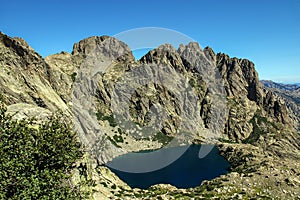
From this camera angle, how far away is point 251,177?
8069 cm

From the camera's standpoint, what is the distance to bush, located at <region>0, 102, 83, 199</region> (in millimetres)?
17859

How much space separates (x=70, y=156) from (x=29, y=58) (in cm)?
11962

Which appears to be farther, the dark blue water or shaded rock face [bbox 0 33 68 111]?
the dark blue water

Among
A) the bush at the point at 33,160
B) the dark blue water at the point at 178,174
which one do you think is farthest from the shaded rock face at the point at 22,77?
the dark blue water at the point at 178,174

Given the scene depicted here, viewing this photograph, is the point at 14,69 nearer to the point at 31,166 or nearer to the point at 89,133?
the point at 89,133

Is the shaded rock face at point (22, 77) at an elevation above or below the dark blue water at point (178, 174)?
above

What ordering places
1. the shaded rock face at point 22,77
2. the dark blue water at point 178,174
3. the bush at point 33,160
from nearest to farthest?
the bush at point 33,160
the shaded rock face at point 22,77
the dark blue water at point 178,174

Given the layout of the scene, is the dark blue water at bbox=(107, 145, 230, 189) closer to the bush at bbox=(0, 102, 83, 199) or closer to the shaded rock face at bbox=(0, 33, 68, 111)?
the shaded rock face at bbox=(0, 33, 68, 111)

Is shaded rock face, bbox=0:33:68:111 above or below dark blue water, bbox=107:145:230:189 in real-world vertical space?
above

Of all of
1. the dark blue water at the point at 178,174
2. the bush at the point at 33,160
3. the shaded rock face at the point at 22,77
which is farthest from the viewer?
the dark blue water at the point at 178,174

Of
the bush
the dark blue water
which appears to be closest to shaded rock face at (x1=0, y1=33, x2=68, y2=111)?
the bush

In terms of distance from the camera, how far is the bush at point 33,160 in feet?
58.6

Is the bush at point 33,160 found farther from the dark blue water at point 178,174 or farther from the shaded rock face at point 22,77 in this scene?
the dark blue water at point 178,174

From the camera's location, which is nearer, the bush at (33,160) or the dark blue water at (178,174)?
the bush at (33,160)
